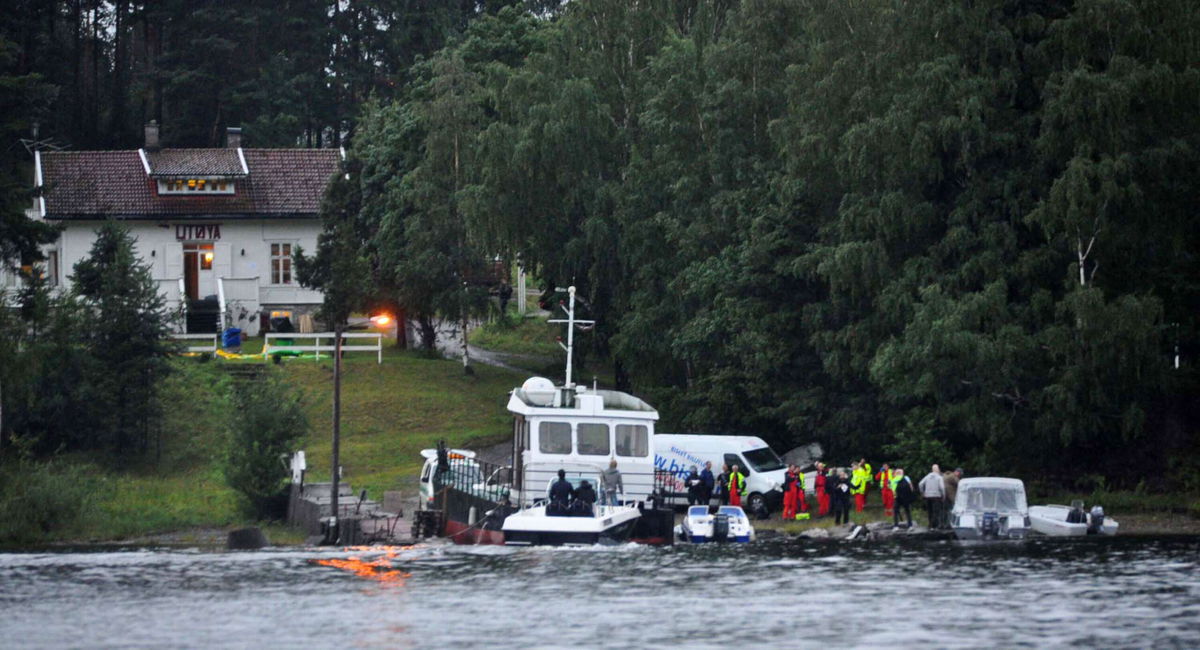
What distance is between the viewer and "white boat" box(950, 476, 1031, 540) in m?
37.6

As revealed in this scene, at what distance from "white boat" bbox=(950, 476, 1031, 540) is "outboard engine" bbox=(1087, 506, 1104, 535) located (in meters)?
1.56

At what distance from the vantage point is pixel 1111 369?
1612 inches

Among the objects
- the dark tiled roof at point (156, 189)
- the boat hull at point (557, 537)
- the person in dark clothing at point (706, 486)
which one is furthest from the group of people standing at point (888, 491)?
the dark tiled roof at point (156, 189)

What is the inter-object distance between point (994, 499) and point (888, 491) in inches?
172

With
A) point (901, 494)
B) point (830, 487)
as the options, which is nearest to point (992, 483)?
point (901, 494)

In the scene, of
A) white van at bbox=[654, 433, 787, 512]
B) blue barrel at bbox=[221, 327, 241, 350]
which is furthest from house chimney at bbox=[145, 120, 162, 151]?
white van at bbox=[654, 433, 787, 512]

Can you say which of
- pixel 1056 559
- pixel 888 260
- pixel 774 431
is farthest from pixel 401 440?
pixel 1056 559

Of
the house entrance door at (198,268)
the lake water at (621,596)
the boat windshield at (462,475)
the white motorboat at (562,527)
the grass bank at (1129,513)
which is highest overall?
the house entrance door at (198,268)

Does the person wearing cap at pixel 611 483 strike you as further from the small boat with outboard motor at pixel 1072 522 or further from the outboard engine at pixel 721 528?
the small boat with outboard motor at pixel 1072 522

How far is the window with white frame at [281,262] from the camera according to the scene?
7269cm

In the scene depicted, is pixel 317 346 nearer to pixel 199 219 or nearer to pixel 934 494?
pixel 199 219

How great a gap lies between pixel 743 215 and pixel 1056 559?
1912 centimetres

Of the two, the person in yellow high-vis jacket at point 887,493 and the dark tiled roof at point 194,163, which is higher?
the dark tiled roof at point 194,163

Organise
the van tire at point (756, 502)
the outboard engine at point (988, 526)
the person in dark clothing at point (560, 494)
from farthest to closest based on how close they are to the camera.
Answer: the van tire at point (756, 502), the outboard engine at point (988, 526), the person in dark clothing at point (560, 494)
